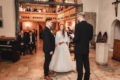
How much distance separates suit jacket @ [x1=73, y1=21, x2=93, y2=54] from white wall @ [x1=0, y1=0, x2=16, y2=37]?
5499 millimetres

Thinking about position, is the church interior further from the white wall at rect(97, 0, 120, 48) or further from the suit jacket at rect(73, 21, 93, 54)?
the suit jacket at rect(73, 21, 93, 54)

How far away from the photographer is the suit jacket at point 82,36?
108 inches

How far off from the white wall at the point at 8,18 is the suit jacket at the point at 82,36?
217 inches

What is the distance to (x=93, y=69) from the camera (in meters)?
4.63

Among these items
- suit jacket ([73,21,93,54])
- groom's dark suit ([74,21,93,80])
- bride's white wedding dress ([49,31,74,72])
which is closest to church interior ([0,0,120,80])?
bride's white wedding dress ([49,31,74,72])

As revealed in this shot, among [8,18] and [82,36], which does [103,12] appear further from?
[82,36]

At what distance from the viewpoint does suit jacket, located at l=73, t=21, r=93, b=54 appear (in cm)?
275

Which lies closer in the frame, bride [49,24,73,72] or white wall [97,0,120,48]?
bride [49,24,73,72]

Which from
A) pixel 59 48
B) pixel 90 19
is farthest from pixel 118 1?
pixel 59 48

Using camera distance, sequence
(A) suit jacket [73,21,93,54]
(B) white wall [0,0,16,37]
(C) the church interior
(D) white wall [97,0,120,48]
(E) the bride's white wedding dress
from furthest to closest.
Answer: (D) white wall [97,0,120,48] < (B) white wall [0,0,16,37] < (C) the church interior < (E) the bride's white wedding dress < (A) suit jacket [73,21,93,54]

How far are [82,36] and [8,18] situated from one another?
569cm

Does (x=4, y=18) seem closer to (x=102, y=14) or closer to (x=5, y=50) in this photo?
(x=5, y=50)

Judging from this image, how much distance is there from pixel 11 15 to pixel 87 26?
5.66m

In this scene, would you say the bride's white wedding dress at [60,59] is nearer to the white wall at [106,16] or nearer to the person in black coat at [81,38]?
the person in black coat at [81,38]
